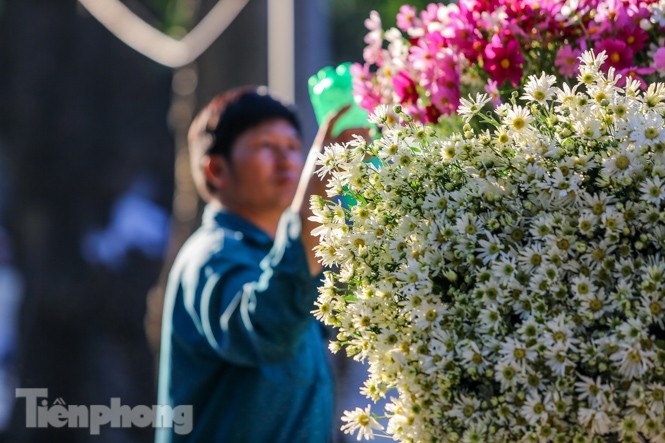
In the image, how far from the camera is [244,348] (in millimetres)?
2471

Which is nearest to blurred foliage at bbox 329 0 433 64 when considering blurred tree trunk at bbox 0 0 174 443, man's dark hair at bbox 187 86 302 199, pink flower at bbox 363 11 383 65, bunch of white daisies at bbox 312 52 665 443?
blurred tree trunk at bbox 0 0 174 443

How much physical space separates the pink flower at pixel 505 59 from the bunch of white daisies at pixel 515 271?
0.29m

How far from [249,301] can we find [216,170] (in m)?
0.72

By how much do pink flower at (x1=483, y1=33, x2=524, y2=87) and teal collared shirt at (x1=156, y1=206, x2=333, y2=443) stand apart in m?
0.58

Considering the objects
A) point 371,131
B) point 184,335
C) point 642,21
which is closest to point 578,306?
point 642,21

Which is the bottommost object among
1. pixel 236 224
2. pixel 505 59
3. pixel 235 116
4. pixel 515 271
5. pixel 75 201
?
pixel 515 271

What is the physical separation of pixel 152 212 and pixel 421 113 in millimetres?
9356

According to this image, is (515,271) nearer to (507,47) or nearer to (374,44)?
(507,47)

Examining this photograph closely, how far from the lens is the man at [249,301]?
2.41 m

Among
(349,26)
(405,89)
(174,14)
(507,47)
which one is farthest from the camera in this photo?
(349,26)

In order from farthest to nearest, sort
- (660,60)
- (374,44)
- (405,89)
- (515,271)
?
(374,44)
(405,89)
(660,60)
(515,271)

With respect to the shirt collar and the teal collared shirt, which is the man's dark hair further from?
the teal collared shirt

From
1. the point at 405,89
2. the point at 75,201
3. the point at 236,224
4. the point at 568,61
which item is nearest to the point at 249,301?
the point at 236,224

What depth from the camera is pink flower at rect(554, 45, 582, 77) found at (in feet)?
6.65
